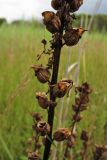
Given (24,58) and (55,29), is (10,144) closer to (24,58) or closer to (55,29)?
(24,58)

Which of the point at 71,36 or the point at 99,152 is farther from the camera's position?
the point at 99,152

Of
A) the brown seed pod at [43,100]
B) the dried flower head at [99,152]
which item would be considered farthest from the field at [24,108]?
the brown seed pod at [43,100]

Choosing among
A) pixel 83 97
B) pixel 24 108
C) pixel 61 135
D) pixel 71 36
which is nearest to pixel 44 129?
pixel 61 135

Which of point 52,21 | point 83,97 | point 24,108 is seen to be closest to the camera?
point 52,21

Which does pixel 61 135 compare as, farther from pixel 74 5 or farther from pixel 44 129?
pixel 74 5

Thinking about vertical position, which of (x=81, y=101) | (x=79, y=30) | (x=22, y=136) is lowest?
(x=22, y=136)

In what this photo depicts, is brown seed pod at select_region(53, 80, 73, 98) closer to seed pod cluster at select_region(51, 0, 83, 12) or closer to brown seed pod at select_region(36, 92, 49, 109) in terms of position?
brown seed pod at select_region(36, 92, 49, 109)

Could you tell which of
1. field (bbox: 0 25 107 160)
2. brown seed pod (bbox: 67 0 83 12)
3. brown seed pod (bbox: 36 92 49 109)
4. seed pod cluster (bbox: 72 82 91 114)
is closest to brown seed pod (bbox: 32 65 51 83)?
brown seed pod (bbox: 36 92 49 109)

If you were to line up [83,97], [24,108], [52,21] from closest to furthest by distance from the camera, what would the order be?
[52,21]
[83,97]
[24,108]

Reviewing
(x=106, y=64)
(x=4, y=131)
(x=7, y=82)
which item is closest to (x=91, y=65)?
(x=106, y=64)
